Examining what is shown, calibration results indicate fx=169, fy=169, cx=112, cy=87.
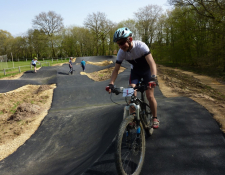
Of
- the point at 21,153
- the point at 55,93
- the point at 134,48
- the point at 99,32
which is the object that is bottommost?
the point at 21,153

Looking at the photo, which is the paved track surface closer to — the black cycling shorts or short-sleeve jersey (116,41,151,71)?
the black cycling shorts

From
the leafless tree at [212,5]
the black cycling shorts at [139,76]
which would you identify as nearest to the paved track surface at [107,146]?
the black cycling shorts at [139,76]

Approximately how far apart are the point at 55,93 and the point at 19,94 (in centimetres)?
340

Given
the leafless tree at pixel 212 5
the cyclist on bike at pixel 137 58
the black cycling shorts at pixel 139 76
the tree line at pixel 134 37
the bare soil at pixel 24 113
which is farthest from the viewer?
the tree line at pixel 134 37

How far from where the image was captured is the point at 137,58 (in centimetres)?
322

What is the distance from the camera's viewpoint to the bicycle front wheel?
7.86 feet

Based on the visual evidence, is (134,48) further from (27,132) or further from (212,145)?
(27,132)

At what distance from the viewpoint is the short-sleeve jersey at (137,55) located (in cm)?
307

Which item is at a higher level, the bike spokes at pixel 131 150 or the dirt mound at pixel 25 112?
the bike spokes at pixel 131 150

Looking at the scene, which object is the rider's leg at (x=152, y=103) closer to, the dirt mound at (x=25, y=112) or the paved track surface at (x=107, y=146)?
the paved track surface at (x=107, y=146)

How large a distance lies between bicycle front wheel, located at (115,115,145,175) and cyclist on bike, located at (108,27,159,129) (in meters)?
0.70

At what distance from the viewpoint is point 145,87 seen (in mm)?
2717

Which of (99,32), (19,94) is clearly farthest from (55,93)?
(99,32)

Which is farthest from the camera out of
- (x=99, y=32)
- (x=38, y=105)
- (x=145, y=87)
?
(x=99, y=32)
